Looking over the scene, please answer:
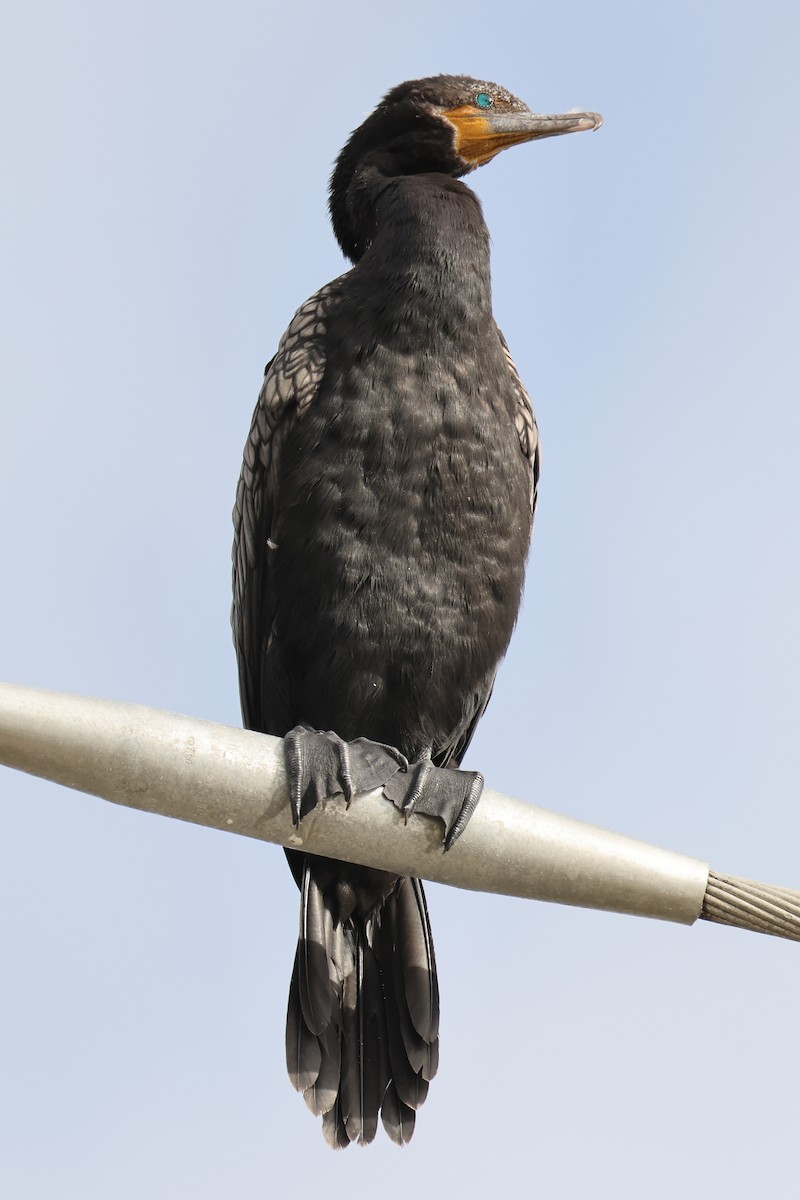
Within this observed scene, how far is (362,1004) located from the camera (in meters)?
4.52

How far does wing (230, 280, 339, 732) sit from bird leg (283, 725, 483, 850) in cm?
104

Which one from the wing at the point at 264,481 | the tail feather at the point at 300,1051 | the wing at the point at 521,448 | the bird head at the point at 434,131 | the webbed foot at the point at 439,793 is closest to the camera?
the webbed foot at the point at 439,793

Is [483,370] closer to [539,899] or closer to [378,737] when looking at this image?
[378,737]

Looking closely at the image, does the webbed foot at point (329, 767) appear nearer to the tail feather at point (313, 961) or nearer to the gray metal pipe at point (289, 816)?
the gray metal pipe at point (289, 816)

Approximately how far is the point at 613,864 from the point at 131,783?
92 centimetres

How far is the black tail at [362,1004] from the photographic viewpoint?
441 cm

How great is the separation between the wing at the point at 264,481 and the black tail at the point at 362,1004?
1.98 feet

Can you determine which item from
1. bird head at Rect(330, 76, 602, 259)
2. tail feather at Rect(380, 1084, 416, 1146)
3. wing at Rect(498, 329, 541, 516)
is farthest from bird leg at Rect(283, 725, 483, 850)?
bird head at Rect(330, 76, 602, 259)

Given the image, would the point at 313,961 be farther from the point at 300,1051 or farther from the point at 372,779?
the point at 372,779

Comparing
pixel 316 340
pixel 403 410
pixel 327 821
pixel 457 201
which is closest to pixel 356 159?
pixel 457 201

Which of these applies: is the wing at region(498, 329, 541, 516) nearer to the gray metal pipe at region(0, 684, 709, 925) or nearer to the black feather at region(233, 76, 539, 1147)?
the black feather at region(233, 76, 539, 1147)

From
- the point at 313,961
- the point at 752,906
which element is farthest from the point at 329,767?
the point at 313,961

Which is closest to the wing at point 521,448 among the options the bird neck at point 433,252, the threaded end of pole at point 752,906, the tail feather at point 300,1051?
the bird neck at point 433,252

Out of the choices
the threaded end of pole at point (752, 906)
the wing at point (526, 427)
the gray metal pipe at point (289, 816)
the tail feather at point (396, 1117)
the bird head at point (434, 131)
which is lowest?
the tail feather at point (396, 1117)
